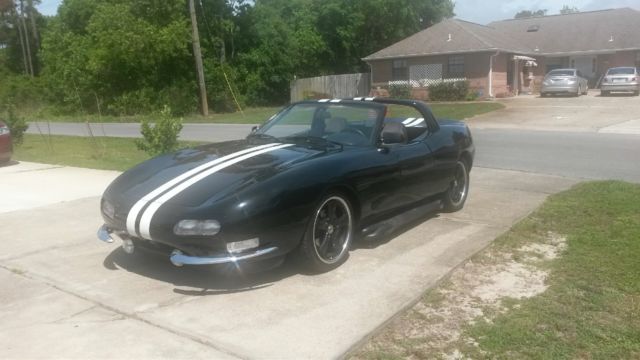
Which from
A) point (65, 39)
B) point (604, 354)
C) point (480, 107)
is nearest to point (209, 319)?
point (604, 354)

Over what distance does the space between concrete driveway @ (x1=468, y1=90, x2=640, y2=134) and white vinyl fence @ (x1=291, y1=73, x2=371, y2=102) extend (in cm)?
1172

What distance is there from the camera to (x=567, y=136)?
1572cm

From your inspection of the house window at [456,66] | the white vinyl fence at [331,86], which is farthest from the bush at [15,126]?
the house window at [456,66]

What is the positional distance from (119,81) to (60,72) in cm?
695

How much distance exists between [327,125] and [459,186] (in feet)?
6.63

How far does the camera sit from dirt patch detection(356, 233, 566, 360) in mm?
3365

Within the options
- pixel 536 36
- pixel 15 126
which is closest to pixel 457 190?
pixel 15 126

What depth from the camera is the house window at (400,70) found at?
113 ft

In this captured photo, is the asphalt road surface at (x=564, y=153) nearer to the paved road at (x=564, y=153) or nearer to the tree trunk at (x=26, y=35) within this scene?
the paved road at (x=564, y=153)

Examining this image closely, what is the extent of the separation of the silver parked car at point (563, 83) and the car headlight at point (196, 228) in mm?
30467

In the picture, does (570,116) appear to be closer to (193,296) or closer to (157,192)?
(157,192)

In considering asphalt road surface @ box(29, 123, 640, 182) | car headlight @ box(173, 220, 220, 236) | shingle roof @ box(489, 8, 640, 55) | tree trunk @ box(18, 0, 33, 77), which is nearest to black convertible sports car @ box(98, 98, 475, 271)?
car headlight @ box(173, 220, 220, 236)

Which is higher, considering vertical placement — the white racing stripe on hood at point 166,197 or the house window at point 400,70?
the house window at point 400,70

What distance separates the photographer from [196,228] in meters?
3.93
